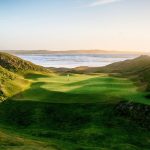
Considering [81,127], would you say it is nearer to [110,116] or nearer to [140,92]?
[110,116]

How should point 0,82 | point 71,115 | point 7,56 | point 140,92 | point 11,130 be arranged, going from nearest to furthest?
point 11,130
point 71,115
point 140,92
point 0,82
point 7,56

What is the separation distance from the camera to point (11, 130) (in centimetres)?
4488

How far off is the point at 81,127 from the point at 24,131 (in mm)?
6738

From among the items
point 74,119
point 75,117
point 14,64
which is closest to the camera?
point 74,119

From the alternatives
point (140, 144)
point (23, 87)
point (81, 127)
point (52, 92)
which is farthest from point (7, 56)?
point (140, 144)

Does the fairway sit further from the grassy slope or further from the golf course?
the grassy slope

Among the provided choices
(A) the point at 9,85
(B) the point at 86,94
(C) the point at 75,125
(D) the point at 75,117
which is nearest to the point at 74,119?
(D) the point at 75,117

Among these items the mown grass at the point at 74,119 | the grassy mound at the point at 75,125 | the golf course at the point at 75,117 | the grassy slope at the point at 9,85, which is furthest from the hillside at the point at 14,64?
the grassy mound at the point at 75,125

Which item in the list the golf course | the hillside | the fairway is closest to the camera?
the golf course

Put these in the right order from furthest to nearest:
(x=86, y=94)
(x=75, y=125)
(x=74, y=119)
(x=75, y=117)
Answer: (x=86, y=94), (x=75, y=117), (x=74, y=119), (x=75, y=125)

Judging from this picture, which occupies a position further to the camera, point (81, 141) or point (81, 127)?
point (81, 127)

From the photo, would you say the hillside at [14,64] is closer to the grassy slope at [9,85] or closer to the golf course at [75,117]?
the grassy slope at [9,85]

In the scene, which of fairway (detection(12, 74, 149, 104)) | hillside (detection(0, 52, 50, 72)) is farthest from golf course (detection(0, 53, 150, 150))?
hillside (detection(0, 52, 50, 72))

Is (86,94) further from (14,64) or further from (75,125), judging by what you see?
(14,64)
